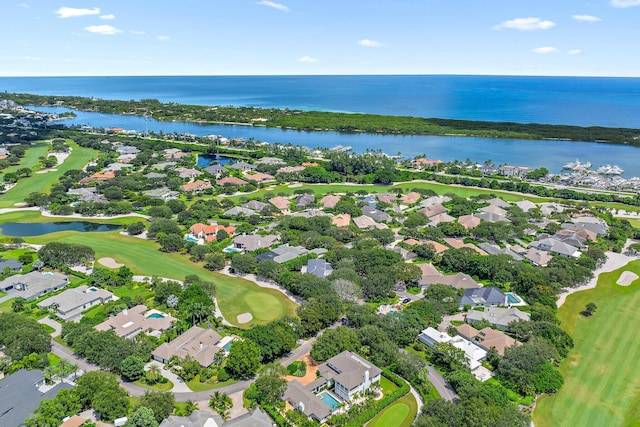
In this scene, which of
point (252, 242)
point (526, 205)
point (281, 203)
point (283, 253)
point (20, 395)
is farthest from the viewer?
point (281, 203)

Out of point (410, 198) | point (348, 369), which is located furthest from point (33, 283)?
point (410, 198)

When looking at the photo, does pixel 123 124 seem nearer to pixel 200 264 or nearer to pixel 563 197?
pixel 200 264

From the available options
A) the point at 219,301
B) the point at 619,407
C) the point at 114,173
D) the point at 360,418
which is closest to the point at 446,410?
the point at 360,418

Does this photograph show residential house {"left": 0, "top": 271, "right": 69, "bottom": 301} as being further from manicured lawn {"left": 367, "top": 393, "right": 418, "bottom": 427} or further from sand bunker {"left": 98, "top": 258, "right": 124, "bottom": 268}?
manicured lawn {"left": 367, "top": 393, "right": 418, "bottom": 427}

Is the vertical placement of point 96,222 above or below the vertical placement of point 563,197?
below

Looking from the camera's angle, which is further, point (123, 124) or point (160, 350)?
point (123, 124)

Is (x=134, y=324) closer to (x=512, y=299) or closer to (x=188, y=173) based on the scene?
(x=512, y=299)
